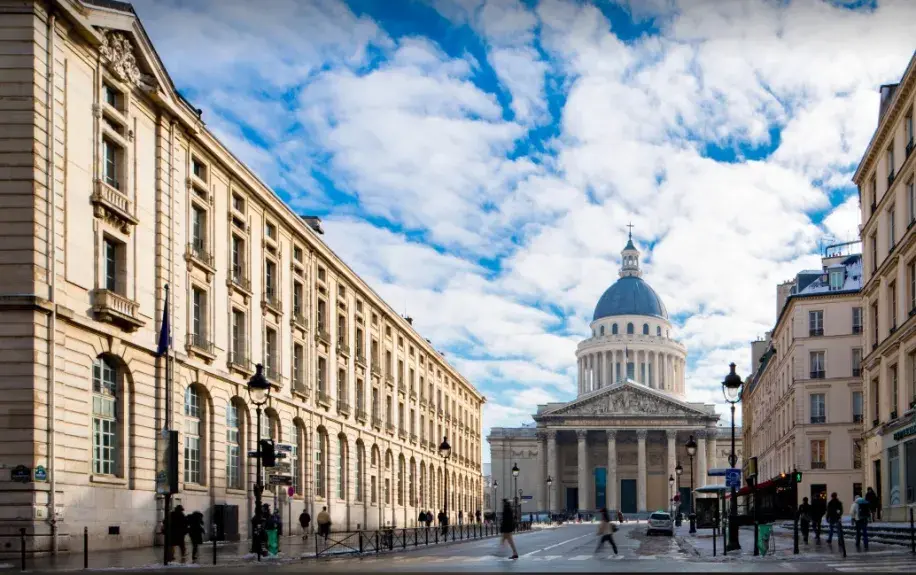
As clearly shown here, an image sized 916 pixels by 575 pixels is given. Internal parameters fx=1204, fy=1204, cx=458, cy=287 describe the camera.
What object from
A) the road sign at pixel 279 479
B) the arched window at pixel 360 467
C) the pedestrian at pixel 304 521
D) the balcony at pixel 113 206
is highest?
the balcony at pixel 113 206

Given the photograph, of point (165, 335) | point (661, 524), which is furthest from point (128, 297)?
point (661, 524)


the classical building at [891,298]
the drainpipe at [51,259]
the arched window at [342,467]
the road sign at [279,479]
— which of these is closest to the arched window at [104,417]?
the drainpipe at [51,259]

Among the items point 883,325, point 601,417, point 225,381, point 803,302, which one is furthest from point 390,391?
point 601,417

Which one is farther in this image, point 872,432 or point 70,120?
point 872,432

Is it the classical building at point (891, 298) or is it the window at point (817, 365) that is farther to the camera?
the window at point (817, 365)

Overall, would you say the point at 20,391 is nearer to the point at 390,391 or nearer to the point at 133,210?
the point at 133,210

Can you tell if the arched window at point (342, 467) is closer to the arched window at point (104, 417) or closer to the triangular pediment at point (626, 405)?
the arched window at point (104, 417)

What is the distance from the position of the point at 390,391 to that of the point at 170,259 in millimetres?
40102

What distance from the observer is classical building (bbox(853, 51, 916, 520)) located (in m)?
41.2

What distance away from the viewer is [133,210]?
38.1m

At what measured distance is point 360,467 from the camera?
2771 inches

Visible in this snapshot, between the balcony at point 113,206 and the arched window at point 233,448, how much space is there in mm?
11641

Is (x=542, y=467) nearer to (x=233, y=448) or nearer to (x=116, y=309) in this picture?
(x=233, y=448)

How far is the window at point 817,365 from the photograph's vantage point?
77.0 meters
